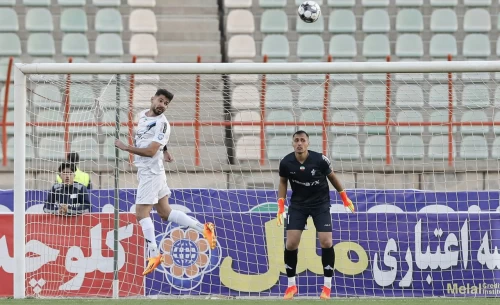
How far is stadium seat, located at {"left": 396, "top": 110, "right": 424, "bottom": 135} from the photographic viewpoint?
13852mm

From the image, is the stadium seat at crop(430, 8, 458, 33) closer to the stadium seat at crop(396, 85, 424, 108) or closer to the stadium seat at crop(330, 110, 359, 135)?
the stadium seat at crop(396, 85, 424, 108)

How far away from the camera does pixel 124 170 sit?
495 inches

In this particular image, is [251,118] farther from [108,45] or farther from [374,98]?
[108,45]

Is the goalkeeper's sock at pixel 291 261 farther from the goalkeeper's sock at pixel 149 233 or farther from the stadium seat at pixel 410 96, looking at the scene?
the stadium seat at pixel 410 96

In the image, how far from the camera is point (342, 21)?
1656 centimetres

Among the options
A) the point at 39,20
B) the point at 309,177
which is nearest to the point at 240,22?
the point at 39,20

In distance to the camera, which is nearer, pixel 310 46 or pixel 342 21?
pixel 310 46

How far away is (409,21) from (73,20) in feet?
17.9

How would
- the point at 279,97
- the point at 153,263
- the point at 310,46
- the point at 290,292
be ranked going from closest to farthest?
1. the point at 153,263
2. the point at 290,292
3. the point at 279,97
4. the point at 310,46

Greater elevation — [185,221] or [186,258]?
[185,221]

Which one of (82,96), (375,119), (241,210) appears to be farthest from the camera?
(375,119)

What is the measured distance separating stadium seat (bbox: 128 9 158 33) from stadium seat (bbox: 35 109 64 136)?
120 inches

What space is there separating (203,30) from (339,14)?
224 cm

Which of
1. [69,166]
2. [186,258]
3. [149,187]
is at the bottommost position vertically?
[186,258]
